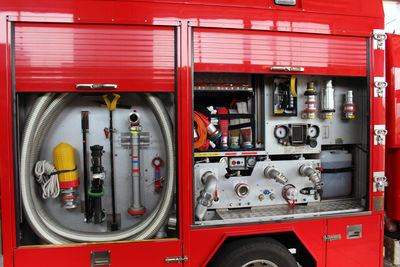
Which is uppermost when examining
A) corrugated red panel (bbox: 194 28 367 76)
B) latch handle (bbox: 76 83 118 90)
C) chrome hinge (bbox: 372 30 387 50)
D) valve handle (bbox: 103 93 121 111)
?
chrome hinge (bbox: 372 30 387 50)

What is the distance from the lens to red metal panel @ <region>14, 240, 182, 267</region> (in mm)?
1872

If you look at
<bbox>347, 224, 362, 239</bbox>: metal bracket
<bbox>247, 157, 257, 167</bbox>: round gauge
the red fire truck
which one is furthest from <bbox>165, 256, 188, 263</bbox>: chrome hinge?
<bbox>347, 224, 362, 239</bbox>: metal bracket

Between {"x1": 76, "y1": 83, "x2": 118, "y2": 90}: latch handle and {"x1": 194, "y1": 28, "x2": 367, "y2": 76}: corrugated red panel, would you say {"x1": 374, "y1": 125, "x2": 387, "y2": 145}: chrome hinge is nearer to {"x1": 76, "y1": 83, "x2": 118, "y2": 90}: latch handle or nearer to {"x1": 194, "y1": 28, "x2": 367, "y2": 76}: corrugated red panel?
{"x1": 194, "y1": 28, "x2": 367, "y2": 76}: corrugated red panel

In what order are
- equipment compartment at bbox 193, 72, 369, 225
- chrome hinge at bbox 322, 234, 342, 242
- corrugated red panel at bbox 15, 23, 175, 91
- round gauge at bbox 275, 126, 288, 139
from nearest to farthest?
corrugated red panel at bbox 15, 23, 175, 91 < chrome hinge at bbox 322, 234, 342, 242 < equipment compartment at bbox 193, 72, 369, 225 < round gauge at bbox 275, 126, 288, 139

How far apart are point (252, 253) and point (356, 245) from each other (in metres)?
1.07

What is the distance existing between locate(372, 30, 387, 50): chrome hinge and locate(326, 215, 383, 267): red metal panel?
1.66 m

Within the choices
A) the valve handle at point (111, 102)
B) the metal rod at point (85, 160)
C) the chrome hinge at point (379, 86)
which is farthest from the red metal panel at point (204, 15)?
the metal rod at point (85, 160)

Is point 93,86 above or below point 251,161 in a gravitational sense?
above

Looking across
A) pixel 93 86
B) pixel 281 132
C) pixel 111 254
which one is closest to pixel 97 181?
pixel 111 254

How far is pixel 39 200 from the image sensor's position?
2184mm

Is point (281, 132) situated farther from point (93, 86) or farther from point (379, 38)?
point (93, 86)

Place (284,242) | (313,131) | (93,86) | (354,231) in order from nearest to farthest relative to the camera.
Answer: (93,86) → (354,231) → (284,242) → (313,131)

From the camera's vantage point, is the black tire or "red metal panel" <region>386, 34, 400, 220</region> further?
"red metal panel" <region>386, 34, 400, 220</region>

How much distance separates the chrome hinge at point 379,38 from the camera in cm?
230
